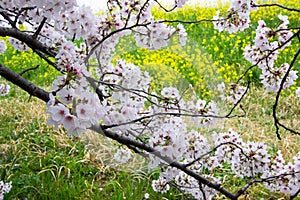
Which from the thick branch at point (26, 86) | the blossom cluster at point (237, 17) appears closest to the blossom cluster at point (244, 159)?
the blossom cluster at point (237, 17)

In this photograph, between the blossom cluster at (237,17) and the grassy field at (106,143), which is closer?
the blossom cluster at (237,17)

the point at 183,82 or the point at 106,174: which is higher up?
the point at 183,82

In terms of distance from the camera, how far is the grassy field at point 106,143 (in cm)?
211

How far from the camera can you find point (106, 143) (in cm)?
300

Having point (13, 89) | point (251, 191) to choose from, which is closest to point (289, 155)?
point (251, 191)

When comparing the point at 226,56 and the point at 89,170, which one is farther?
the point at 226,56

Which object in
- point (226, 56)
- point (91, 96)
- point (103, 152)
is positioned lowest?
point (91, 96)

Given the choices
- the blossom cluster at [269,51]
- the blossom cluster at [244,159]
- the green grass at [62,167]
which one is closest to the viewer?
the blossom cluster at [269,51]

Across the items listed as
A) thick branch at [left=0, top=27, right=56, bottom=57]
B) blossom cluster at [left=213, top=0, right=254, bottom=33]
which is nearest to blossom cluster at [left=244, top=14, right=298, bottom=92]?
blossom cluster at [left=213, top=0, right=254, bottom=33]

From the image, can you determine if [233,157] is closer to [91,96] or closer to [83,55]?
[83,55]

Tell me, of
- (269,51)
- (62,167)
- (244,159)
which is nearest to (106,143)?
(62,167)

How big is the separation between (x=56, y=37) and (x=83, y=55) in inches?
7.7

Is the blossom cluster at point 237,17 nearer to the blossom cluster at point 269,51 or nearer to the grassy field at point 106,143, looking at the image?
the blossom cluster at point 269,51

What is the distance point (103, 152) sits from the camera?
120 inches
